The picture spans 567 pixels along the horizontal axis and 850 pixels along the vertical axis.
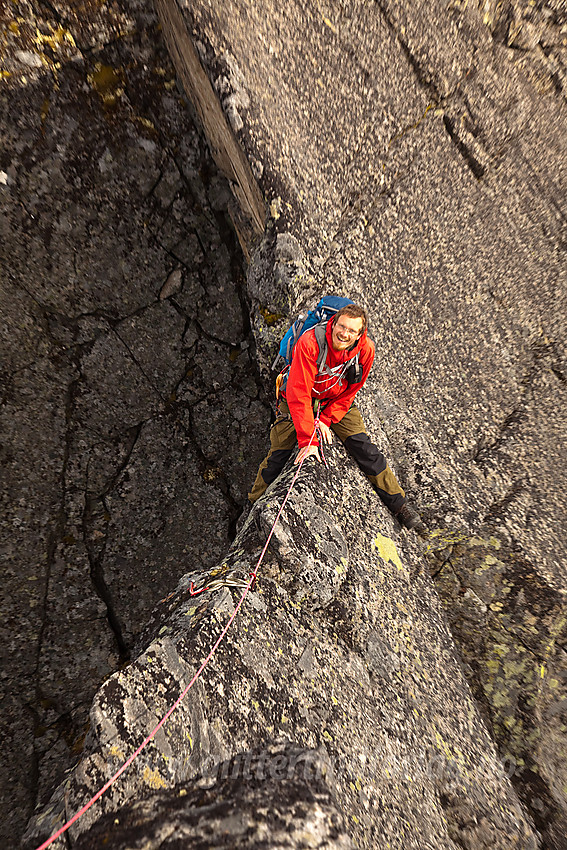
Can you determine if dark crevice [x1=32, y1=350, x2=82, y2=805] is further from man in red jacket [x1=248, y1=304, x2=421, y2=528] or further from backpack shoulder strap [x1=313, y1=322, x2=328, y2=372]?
backpack shoulder strap [x1=313, y1=322, x2=328, y2=372]

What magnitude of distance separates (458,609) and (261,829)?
2.07m

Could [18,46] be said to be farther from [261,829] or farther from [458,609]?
[458,609]

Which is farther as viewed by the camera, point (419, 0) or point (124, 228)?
point (124, 228)

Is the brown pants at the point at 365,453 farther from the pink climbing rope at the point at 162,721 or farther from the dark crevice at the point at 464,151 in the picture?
the dark crevice at the point at 464,151

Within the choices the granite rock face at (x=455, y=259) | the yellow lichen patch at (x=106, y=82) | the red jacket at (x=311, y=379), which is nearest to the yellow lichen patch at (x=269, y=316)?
the granite rock face at (x=455, y=259)

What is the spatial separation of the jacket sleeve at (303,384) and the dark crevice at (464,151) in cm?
227

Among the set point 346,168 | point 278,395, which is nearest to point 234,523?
point 278,395

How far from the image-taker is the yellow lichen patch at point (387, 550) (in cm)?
274

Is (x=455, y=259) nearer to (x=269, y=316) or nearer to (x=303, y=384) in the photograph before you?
(x=269, y=316)

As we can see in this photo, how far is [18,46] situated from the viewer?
9.59 ft

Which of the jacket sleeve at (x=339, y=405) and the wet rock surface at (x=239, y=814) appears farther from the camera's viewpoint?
the jacket sleeve at (x=339, y=405)

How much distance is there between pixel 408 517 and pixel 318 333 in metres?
1.45

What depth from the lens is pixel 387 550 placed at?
279cm

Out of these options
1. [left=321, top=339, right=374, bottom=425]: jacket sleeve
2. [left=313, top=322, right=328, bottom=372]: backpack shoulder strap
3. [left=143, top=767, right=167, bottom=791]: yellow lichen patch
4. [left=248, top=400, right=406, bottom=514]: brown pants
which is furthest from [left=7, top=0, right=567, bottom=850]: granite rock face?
[left=313, top=322, right=328, bottom=372]: backpack shoulder strap
